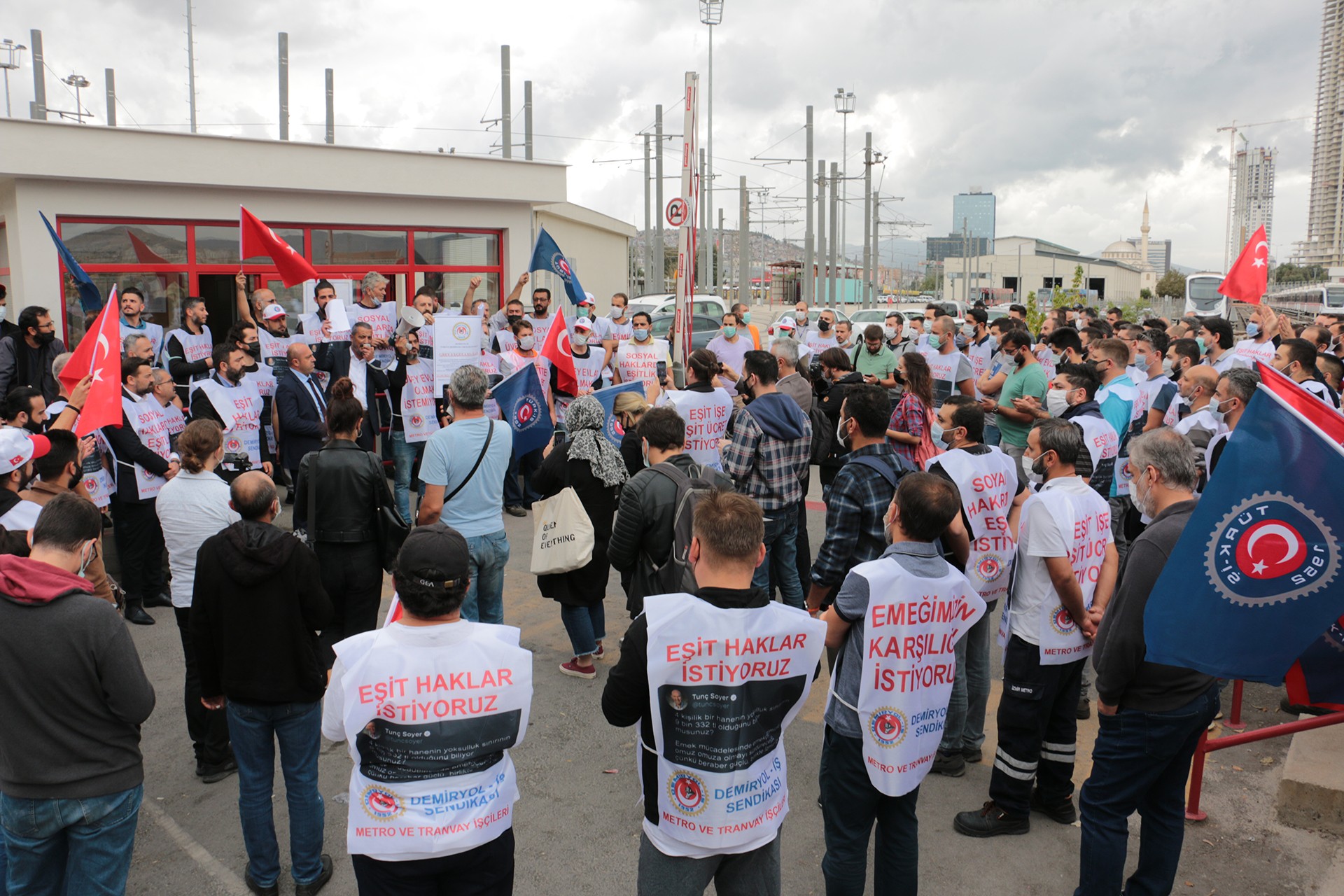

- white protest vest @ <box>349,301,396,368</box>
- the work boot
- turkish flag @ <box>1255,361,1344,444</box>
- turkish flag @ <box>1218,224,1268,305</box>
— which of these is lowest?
the work boot

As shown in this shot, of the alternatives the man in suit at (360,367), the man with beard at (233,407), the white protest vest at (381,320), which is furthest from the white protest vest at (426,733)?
the white protest vest at (381,320)

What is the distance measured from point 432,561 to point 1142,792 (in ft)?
9.03

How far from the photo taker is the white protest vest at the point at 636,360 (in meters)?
11.6

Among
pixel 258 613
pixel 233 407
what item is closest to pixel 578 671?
pixel 258 613

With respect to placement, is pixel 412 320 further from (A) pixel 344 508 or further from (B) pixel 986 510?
(B) pixel 986 510

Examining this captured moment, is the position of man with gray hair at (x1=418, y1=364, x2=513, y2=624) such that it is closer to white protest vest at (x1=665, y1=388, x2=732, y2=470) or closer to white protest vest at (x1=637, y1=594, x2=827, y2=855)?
white protest vest at (x1=665, y1=388, x2=732, y2=470)

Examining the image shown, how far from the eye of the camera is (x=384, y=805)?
104 inches

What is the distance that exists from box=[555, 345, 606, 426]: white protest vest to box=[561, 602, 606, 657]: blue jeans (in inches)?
177

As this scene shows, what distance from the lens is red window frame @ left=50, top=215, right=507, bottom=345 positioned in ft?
45.5

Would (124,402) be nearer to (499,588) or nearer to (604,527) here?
(499,588)

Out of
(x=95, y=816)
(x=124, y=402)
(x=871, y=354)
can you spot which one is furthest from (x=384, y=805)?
(x=871, y=354)

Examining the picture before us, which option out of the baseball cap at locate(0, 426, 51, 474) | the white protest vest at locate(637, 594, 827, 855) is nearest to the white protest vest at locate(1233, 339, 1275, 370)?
the white protest vest at locate(637, 594, 827, 855)

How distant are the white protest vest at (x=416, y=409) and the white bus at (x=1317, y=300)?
25.6 meters

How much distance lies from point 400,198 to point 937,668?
49.6 ft
